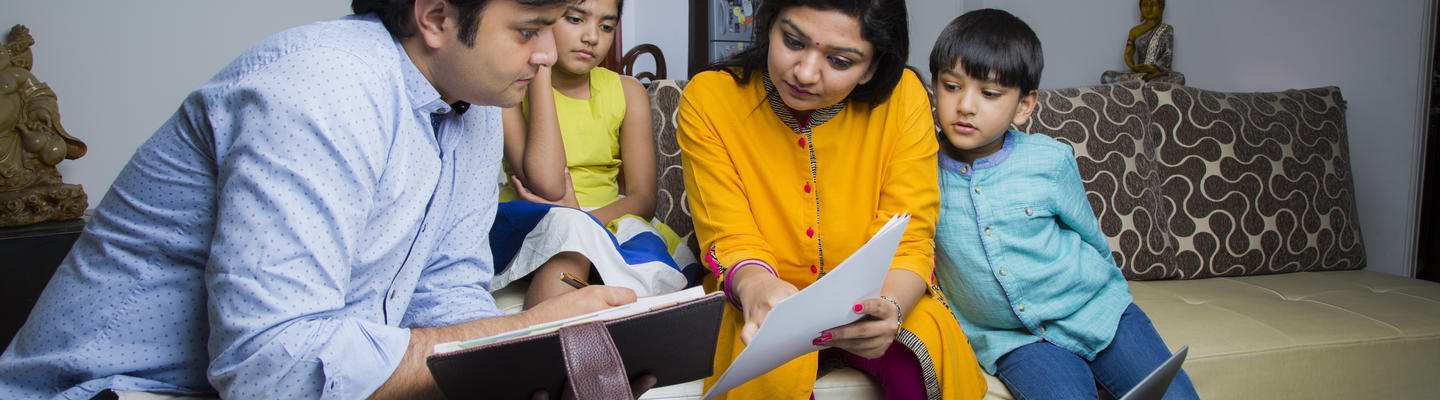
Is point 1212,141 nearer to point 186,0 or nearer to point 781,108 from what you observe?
point 781,108

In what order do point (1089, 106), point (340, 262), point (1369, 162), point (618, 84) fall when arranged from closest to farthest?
point (340, 262) < point (618, 84) < point (1089, 106) < point (1369, 162)

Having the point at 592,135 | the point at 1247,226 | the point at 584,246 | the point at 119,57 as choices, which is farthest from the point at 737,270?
the point at 119,57

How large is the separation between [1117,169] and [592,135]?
1484 mm

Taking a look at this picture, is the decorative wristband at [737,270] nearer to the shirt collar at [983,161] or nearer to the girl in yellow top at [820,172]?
the girl in yellow top at [820,172]

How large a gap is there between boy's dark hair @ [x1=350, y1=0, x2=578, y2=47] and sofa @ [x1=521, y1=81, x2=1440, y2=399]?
111 cm

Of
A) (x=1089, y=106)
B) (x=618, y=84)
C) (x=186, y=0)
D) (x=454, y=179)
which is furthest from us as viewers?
(x=186, y=0)

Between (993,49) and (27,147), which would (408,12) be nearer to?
(993,49)

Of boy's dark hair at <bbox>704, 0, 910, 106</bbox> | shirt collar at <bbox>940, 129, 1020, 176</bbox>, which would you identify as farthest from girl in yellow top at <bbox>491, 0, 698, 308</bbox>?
shirt collar at <bbox>940, 129, 1020, 176</bbox>

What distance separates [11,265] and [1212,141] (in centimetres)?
345

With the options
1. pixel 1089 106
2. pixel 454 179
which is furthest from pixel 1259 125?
pixel 454 179

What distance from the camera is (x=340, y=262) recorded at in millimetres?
894

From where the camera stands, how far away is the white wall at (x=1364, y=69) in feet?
8.77

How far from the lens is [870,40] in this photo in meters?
1.37

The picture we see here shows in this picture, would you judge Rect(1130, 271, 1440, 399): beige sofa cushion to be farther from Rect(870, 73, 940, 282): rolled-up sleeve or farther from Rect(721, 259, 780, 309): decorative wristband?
Rect(721, 259, 780, 309): decorative wristband
